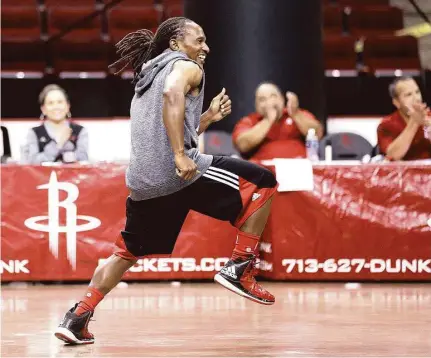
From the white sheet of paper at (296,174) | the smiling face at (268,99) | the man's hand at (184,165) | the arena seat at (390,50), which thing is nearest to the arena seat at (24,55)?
the arena seat at (390,50)

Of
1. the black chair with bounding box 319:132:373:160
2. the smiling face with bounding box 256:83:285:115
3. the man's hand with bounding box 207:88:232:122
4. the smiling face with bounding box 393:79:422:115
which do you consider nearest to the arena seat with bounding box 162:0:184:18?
the black chair with bounding box 319:132:373:160

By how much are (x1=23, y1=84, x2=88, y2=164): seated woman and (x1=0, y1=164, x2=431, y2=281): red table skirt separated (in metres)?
0.46

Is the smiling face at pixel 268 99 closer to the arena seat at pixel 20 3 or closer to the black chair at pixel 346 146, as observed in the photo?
the black chair at pixel 346 146

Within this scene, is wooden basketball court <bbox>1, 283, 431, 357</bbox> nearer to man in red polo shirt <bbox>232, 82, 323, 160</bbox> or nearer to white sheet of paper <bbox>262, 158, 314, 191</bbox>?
white sheet of paper <bbox>262, 158, 314, 191</bbox>

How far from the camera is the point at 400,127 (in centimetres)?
808

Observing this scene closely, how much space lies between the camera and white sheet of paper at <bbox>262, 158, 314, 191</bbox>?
7516 mm

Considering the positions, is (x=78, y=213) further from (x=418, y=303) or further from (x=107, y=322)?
(x=418, y=303)

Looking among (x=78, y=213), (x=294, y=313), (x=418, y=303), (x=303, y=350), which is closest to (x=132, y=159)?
(x=303, y=350)

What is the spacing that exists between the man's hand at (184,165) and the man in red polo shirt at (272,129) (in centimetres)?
358

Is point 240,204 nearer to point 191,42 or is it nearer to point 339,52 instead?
point 191,42

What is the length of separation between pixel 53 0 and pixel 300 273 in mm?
8210

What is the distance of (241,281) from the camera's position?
4.90 meters

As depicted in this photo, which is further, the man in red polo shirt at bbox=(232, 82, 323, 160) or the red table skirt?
the man in red polo shirt at bbox=(232, 82, 323, 160)

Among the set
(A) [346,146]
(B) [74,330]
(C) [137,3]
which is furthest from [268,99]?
(C) [137,3]
